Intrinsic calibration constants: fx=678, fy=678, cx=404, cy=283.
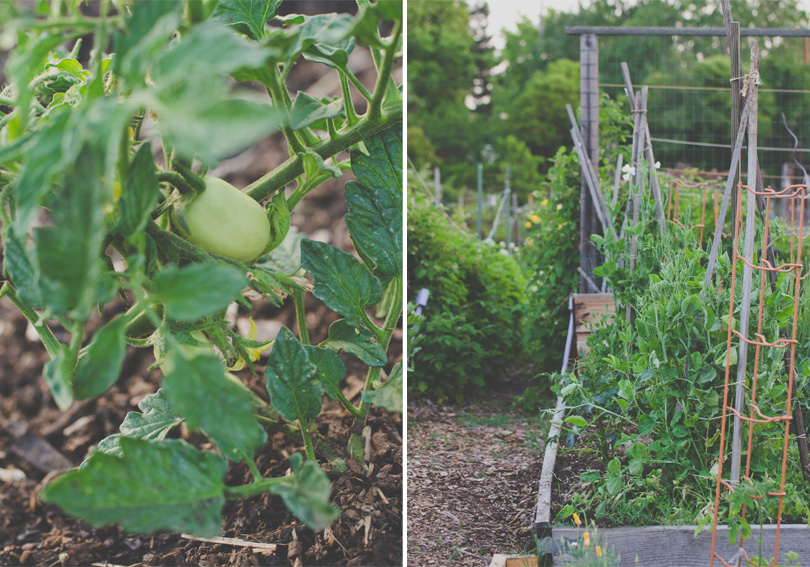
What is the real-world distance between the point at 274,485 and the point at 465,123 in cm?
2157

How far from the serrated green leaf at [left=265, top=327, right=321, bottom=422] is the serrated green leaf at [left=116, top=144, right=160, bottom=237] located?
10.6 inches

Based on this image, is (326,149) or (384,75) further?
(326,149)

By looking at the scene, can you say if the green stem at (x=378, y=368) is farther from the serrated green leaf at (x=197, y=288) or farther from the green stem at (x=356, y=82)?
the serrated green leaf at (x=197, y=288)

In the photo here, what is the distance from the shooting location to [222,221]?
75 centimetres

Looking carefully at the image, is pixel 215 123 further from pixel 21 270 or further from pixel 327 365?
pixel 327 365

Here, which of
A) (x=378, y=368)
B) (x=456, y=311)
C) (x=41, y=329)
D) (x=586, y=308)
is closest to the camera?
(x=41, y=329)

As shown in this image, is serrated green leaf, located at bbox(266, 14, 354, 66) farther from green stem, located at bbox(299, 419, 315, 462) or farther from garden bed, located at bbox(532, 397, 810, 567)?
garden bed, located at bbox(532, 397, 810, 567)

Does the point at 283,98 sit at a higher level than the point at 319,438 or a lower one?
higher

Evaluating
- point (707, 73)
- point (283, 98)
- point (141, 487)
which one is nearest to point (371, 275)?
point (283, 98)

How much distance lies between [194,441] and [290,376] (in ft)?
1.79

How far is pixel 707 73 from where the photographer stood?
55.8 feet

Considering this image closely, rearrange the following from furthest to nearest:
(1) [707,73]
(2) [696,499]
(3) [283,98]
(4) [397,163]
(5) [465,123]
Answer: (5) [465,123]
(1) [707,73]
(2) [696,499]
(4) [397,163]
(3) [283,98]

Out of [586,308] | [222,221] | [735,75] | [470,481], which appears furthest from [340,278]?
[586,308]

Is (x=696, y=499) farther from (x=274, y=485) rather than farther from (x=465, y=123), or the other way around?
(x=465, y=123)
